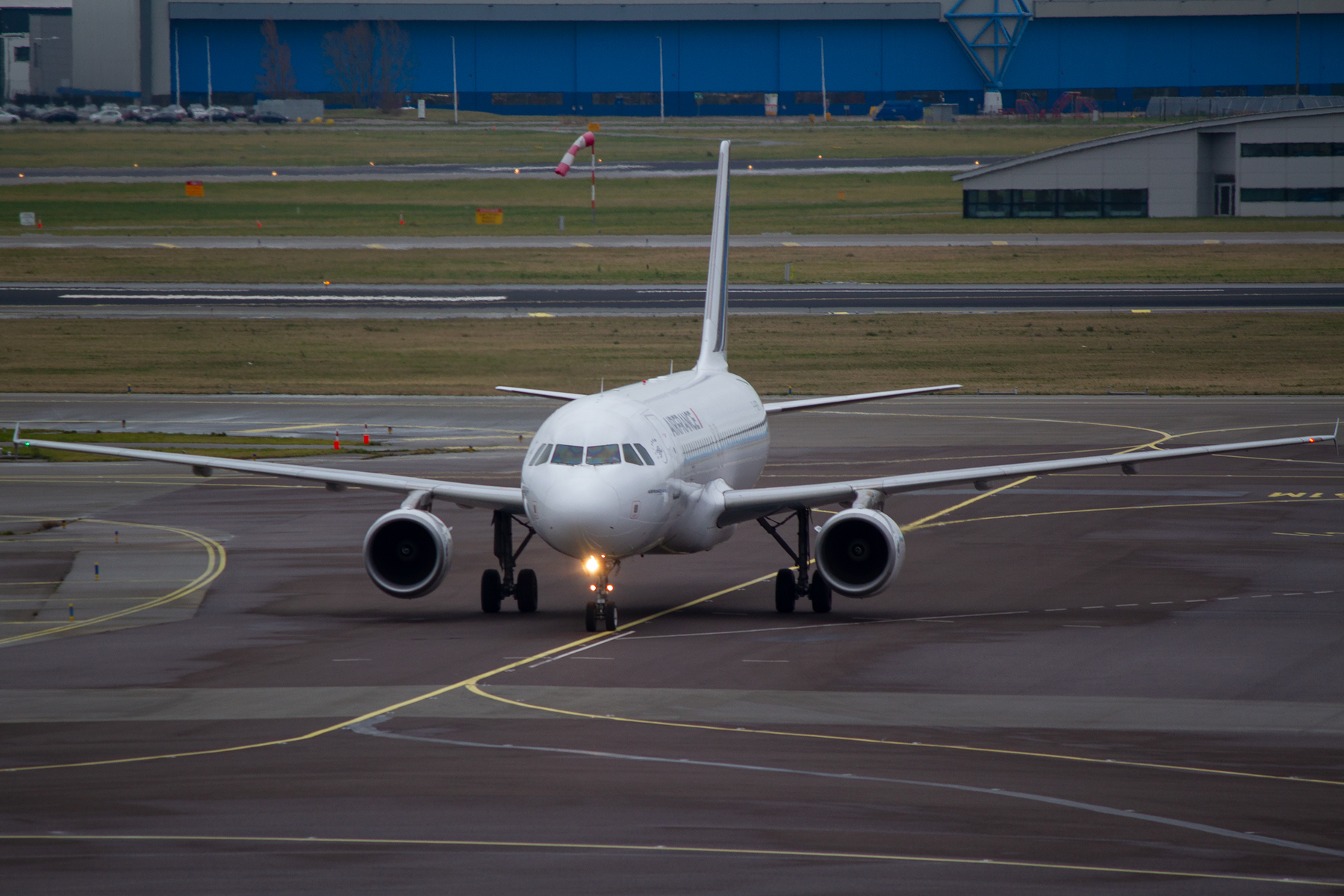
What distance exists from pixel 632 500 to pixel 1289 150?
99758 millimetres

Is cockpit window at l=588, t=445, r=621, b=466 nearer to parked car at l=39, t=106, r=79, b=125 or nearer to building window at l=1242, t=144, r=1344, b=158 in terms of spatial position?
building window at l=1242, t=144, r=1344, b=158

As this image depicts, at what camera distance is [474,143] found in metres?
176

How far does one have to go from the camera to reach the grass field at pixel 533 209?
118938mm

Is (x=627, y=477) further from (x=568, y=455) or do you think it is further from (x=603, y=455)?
(x=568, y=455)

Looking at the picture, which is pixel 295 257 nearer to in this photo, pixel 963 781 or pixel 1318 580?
pixel 1318 580

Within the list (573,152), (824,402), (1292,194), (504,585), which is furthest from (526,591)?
(1292,194)

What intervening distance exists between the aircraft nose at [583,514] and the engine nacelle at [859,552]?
4.16 m

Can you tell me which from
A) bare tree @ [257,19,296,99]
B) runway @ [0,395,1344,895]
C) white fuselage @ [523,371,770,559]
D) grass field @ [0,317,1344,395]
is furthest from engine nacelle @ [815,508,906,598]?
bare tree @ [257,19,296,99]

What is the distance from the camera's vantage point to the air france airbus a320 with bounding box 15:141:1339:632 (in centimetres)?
2741

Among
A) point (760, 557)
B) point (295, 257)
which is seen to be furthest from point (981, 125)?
point (760, 557)

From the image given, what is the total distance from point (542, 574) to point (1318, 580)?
1587 cm

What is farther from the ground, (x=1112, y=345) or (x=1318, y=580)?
(x=1112, y=345)

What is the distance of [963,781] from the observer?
750 inches

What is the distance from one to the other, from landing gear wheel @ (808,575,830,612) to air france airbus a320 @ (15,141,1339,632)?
2cm
